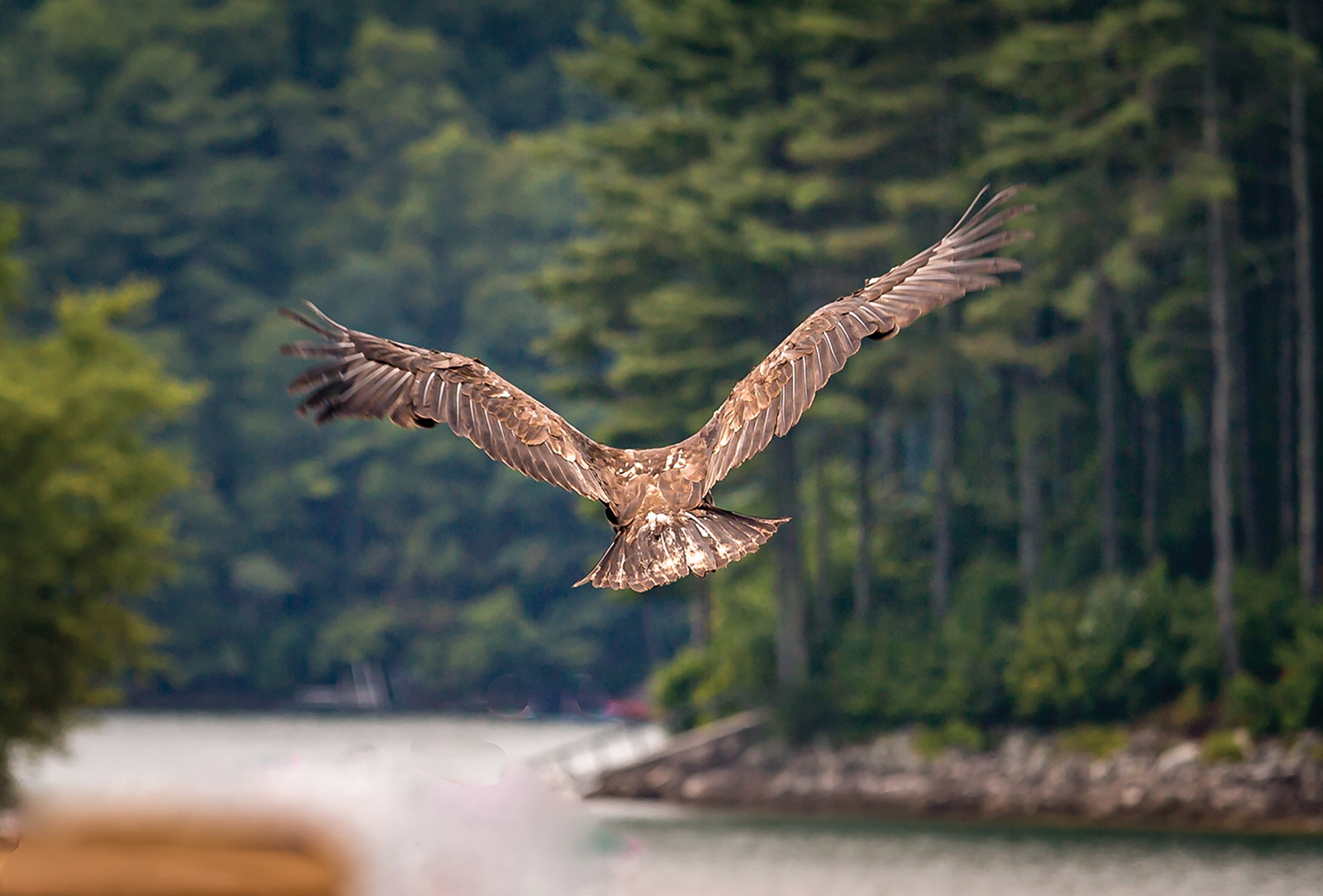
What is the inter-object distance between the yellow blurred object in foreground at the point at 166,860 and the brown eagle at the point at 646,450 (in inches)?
78.4

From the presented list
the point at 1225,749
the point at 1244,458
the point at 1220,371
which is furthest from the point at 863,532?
the point at 1225,749

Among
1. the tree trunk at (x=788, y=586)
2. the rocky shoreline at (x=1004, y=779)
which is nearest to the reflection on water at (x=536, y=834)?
the rocky shoreline at (x=1004, y=779)

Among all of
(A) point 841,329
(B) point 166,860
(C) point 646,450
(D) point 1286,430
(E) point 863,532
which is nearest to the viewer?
(B) point 166,860

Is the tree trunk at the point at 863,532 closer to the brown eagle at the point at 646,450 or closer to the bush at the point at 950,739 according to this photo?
the bush at the point at 950,739

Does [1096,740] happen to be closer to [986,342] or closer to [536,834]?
[986,342]

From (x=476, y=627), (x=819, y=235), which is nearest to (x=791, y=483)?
(x=819, y=235)

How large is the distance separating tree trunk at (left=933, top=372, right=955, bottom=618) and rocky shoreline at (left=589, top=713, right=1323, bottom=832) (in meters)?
3.42

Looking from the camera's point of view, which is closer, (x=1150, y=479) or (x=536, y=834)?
(x=536, y=834)

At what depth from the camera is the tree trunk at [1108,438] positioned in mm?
36719

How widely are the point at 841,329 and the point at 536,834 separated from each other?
278 cm

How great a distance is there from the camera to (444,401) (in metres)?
9.23

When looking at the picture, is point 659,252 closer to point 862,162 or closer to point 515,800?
point 862,162

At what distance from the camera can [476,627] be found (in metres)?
69.3

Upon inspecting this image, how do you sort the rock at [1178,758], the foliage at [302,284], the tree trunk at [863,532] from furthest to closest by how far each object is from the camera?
the foliage at [302,284], the tree trunk at [863,532], the rock at [1178,758]
